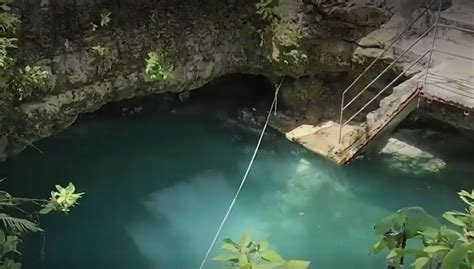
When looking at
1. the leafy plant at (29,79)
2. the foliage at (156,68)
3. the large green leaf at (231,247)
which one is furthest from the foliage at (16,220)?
the foliage at (156,68)

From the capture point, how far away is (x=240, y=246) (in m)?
2.09

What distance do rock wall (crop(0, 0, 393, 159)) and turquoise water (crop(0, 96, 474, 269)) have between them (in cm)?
51

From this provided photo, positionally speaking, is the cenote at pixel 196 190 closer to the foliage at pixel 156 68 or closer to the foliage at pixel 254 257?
the foliage at pixel 156 68

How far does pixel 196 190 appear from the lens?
23.1ft

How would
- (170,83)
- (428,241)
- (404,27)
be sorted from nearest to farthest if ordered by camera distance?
(428,241) → (404,27) → (170,83)

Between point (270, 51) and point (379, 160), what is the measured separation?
1.76 meters

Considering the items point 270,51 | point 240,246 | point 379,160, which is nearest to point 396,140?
point 379,160

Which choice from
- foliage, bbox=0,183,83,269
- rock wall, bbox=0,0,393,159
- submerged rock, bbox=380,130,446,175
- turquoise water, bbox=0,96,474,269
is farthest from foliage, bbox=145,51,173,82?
submerged rock, bbox=380,130,446,175

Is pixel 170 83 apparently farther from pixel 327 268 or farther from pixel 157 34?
pixel 327 268

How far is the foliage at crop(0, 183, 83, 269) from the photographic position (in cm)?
309

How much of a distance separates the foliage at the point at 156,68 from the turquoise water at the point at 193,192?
87cm

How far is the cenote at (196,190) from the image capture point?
624 cm

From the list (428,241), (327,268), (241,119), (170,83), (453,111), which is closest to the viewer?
(428,241)

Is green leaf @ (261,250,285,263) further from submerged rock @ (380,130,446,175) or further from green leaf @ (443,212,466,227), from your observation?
submerged rock @ (380,130,446,175)
